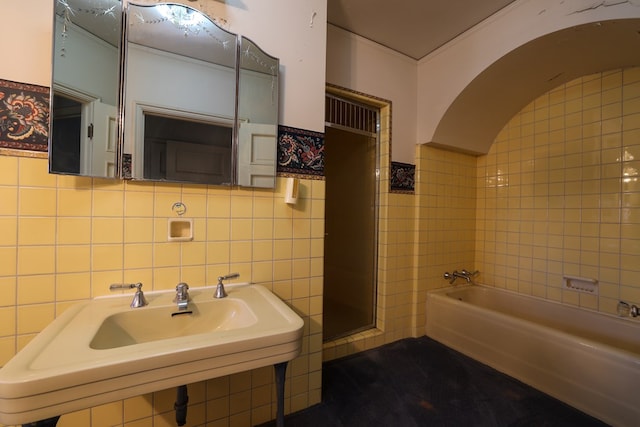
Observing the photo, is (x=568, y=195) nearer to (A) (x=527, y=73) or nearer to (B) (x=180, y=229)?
(A) (x=527, y=73)

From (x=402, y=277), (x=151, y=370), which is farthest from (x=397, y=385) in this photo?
(x=151, y=370)

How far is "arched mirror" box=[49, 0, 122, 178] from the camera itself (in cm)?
97

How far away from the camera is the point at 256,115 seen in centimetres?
132

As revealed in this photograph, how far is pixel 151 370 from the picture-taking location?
0.67 meters

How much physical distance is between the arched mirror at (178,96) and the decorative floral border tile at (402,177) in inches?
54.4

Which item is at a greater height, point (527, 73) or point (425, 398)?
point (527, 73)

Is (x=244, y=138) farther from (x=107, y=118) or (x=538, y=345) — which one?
(x=538, y=345)

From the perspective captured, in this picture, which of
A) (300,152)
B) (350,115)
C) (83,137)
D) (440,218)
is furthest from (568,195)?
(83,137)

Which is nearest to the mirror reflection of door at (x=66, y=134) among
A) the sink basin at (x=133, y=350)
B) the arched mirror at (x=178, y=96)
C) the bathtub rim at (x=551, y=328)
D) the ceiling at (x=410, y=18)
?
the arched mirror at (x=178, y=96)

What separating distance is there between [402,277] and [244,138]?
5.65 ft

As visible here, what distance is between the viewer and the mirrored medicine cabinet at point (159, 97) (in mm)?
994

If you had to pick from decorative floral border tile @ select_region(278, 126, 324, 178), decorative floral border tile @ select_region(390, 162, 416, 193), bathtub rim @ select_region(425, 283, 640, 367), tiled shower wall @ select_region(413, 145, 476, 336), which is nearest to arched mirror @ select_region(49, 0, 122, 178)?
decorative floral border tile @ select_region(278, 126, 324, 178)

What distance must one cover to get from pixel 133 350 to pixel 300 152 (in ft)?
3.65

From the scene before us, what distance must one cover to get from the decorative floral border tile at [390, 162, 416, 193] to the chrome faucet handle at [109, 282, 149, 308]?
181 cm
